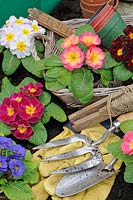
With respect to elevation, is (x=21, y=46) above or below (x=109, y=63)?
above

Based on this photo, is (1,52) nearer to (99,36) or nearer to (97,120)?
(99,36)

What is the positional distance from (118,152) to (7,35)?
0.94 m

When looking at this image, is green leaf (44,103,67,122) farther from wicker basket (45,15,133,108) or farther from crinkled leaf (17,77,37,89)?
crinkled leaf (17,77,37,89)

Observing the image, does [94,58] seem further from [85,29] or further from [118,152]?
[118,152]

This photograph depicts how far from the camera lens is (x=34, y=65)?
290cm

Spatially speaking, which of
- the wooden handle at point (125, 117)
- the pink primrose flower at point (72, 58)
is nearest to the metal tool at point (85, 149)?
the wooden handle at point (125, 117)

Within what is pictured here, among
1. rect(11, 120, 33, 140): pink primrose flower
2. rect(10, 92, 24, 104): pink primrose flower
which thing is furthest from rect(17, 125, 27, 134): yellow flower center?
rect(10, 92, 24, 104): pink primrose flower

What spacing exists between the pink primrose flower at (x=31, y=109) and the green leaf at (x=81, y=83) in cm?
18

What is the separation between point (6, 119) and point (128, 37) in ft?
2.26

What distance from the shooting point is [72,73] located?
2695 millimetres

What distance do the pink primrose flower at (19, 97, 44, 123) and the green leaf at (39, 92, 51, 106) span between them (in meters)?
0.06

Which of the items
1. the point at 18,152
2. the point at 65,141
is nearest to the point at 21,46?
the point at 65,141

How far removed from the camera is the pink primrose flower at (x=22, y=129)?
259 centimetres

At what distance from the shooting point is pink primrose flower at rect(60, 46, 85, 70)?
8.69ft
